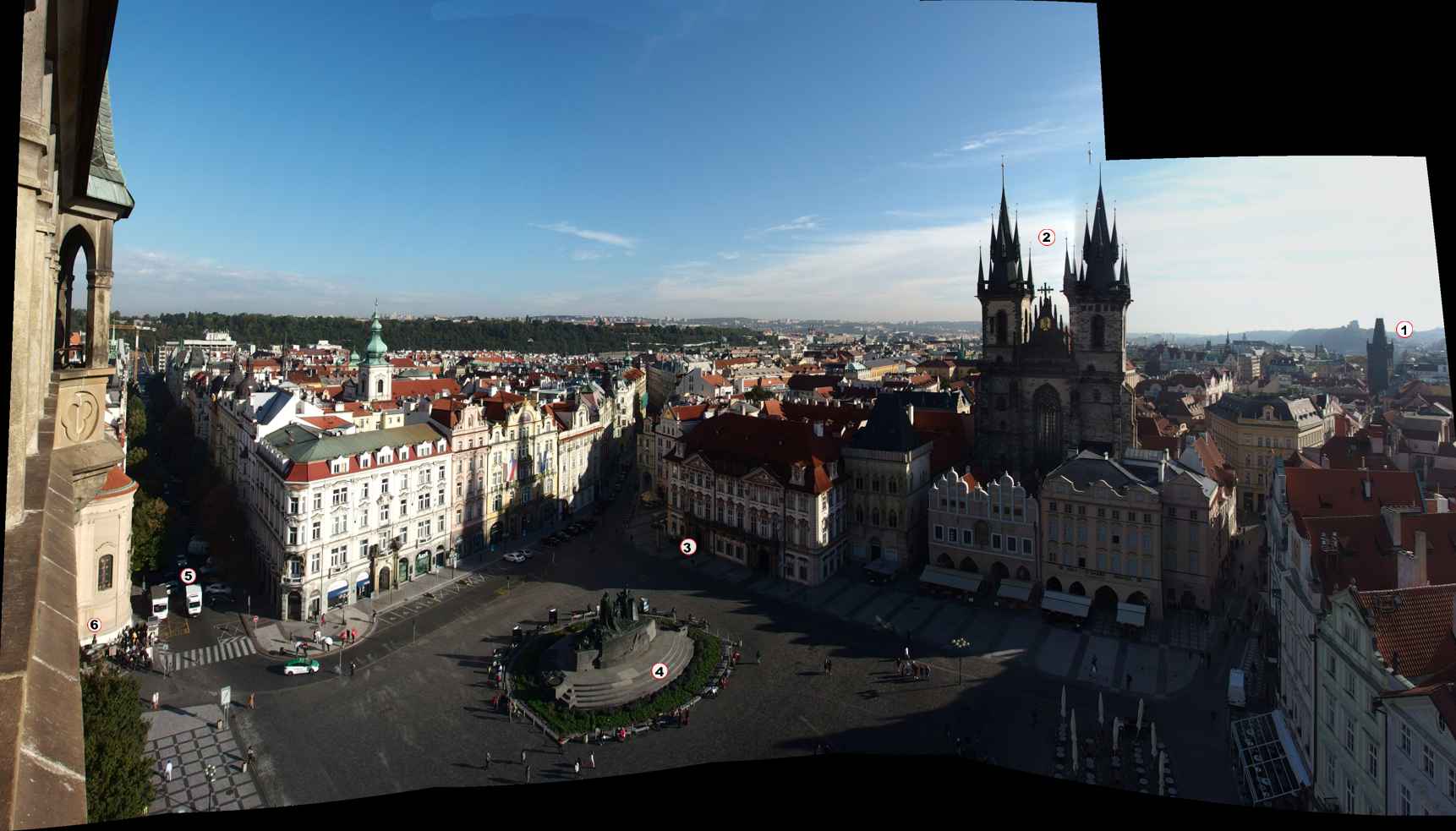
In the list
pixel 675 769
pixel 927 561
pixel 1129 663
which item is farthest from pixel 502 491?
pixel 675 769

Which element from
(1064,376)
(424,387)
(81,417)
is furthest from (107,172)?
(424,387)

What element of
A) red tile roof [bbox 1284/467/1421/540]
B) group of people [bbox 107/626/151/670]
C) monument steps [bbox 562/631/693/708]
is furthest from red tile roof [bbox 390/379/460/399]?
red tile roof [bbox 1284/467/1421/540]

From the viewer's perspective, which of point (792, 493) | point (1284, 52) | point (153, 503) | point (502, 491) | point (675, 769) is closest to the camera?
point (675, 769)

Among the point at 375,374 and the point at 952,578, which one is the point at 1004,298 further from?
the point at 375,374

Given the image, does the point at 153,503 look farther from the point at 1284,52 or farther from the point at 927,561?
the point at 1284,52

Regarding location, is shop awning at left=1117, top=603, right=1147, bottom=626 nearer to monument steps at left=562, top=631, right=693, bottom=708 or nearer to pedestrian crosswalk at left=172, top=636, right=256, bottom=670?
monument steps at left=562, top=631, right=693, bottom=708

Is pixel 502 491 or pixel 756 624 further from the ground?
pixel 502 491
